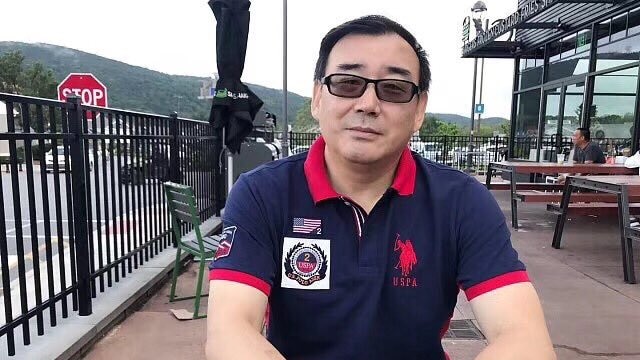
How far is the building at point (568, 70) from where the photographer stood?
841 cm

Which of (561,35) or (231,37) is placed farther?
(561,35)

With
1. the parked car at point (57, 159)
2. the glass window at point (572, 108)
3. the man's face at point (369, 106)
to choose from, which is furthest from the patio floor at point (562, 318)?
the glass window at point (572, 108)

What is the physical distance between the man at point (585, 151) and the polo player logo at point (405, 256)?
7587 mm

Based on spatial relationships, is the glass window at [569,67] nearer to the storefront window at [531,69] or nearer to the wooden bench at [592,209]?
the storefront window at [531,69]

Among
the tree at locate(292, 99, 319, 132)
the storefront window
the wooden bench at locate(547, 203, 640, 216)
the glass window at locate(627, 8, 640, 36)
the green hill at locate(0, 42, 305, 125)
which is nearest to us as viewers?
the tree at locate(292, 99, 319, 132)

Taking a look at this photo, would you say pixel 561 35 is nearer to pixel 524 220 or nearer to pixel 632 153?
pixel 632 153

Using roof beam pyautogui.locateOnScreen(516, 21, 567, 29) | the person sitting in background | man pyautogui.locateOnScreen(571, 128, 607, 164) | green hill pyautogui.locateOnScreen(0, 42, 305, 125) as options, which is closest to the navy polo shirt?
the person sitting in background

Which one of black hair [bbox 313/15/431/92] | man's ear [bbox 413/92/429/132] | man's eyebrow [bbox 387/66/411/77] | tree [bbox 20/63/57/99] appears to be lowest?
man's ear [bbox 413/92/429/132]

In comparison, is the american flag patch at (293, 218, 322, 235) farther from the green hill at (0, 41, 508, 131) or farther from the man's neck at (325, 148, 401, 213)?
the green hill at (0, 41, 508, 131)

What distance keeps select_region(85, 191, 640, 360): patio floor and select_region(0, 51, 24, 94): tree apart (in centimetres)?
5157

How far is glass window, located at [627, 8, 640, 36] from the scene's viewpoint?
7965mm

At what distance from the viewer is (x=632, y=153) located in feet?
27.0

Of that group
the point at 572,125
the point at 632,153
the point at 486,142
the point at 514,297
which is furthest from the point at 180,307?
the point at 486,142

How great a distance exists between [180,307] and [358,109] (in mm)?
2851
